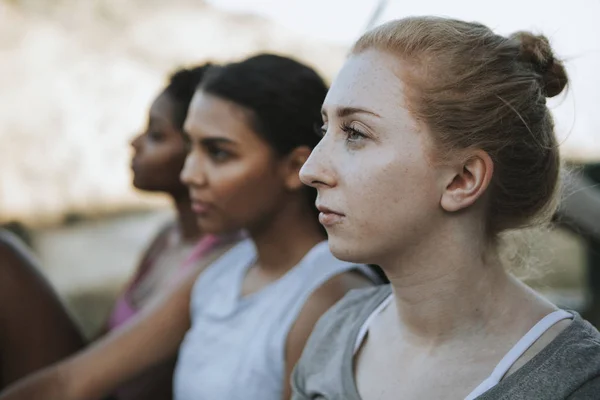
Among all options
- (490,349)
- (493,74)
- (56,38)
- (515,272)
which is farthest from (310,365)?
(56,38)

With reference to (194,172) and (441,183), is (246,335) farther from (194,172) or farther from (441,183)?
(441,183)

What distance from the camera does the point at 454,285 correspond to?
1.44 m

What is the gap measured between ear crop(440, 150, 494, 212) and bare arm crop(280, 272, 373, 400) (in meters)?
0.62

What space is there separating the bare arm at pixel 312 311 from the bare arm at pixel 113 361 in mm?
560

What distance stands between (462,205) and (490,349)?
27cm

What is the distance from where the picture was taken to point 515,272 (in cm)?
173

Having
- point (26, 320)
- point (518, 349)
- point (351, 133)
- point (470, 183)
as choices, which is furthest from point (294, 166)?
point (26, 320)

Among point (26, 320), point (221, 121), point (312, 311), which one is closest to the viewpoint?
point (312, 311)

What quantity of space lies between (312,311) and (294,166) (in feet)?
1.56

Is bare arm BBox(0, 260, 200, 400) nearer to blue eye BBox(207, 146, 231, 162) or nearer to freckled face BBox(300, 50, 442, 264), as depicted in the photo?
blue eye BBox(207, 146, 231, 162)

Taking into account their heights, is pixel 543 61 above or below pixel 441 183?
above

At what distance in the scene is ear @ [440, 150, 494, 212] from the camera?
1.41m

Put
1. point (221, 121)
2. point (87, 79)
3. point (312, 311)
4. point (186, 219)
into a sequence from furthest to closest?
point (87, 79), point (186, 219), point (221, 121), point (312, 311)

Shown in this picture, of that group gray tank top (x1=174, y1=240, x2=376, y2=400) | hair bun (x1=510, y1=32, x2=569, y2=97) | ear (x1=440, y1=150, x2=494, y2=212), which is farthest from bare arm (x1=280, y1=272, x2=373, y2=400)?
hair bun (x1=510, y1=32, x2=569, y2=97)
